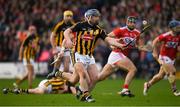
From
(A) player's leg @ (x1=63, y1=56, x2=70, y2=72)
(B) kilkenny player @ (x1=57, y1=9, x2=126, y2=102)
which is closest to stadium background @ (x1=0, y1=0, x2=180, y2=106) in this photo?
(A) player's leg @ (x1=63, y1=56, x2=70, y2=72)

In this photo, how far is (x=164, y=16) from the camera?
35.1 m

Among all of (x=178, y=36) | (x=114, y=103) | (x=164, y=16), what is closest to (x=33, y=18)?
(x=164, y=16)

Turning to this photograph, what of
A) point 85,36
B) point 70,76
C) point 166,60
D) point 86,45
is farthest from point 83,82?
point 166,60

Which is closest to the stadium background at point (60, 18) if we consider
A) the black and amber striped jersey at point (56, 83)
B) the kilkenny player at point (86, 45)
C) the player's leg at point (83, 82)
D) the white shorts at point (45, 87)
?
the white shorts at point (45, 87)

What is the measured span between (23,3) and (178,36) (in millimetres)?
18318

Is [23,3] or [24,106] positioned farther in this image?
[23,3]

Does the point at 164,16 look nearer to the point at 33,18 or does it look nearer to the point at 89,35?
the point at 33,18

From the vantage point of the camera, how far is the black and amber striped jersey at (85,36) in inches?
710

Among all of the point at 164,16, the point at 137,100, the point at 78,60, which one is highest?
the point at 164,16

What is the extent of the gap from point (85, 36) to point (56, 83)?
2708 mm

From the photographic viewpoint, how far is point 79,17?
35844mm

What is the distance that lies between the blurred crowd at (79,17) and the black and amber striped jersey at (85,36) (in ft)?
51.2

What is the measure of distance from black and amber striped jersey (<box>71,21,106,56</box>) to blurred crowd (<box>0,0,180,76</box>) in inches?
615

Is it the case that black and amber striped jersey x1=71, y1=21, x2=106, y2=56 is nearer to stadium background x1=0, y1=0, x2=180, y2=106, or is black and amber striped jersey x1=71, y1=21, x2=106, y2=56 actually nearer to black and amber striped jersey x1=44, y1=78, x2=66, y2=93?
black and amber striped jersey x1=44, y1=78, x2=66, y2=93
